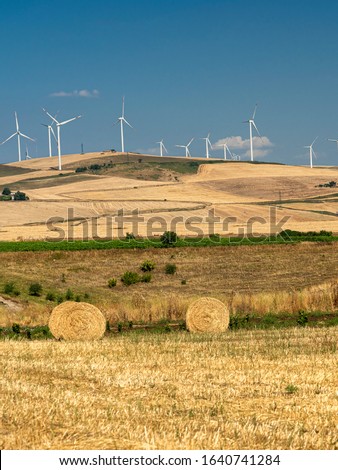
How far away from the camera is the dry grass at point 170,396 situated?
11.9 meters

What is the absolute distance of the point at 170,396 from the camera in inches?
609

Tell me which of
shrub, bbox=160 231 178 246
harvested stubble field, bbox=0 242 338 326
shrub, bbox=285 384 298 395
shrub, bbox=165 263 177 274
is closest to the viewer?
shrub, bbox=285 384 298 395

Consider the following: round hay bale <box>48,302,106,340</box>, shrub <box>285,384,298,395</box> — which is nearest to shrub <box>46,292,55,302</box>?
round hay bale <box>48,302,106,340</box>

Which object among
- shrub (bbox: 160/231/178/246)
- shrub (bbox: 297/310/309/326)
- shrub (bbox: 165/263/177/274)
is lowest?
shrub (bbox: 297/310/309/326)

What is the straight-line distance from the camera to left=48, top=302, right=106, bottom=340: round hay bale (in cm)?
2959

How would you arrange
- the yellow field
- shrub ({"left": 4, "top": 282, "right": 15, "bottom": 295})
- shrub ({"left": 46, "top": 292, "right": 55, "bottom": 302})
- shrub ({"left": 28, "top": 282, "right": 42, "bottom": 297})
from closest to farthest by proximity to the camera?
shrub ({"left": 4, "top": 282, "right": 15, "bottom": 295}) → shrub ({"left": 46, "top": 292, "right": 55, "bottom": 302}) → shrub ({"left": 28, "top": 282, "right": 42, "bottom": 297}) → the yellow field

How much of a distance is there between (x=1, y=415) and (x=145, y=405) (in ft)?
8.29

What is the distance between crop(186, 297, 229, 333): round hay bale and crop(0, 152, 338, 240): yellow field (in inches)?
2276

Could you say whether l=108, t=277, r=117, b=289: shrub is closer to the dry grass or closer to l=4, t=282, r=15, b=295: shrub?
l=4, t=282, r=15, b=295: shrub

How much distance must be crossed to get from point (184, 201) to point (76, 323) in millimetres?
106406

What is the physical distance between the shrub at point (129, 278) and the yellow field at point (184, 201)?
92.6 feet

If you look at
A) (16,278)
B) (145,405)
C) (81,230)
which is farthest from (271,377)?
(81,230)

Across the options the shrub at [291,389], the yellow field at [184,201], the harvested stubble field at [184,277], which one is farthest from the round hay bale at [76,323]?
the yellow field at [184,201]
